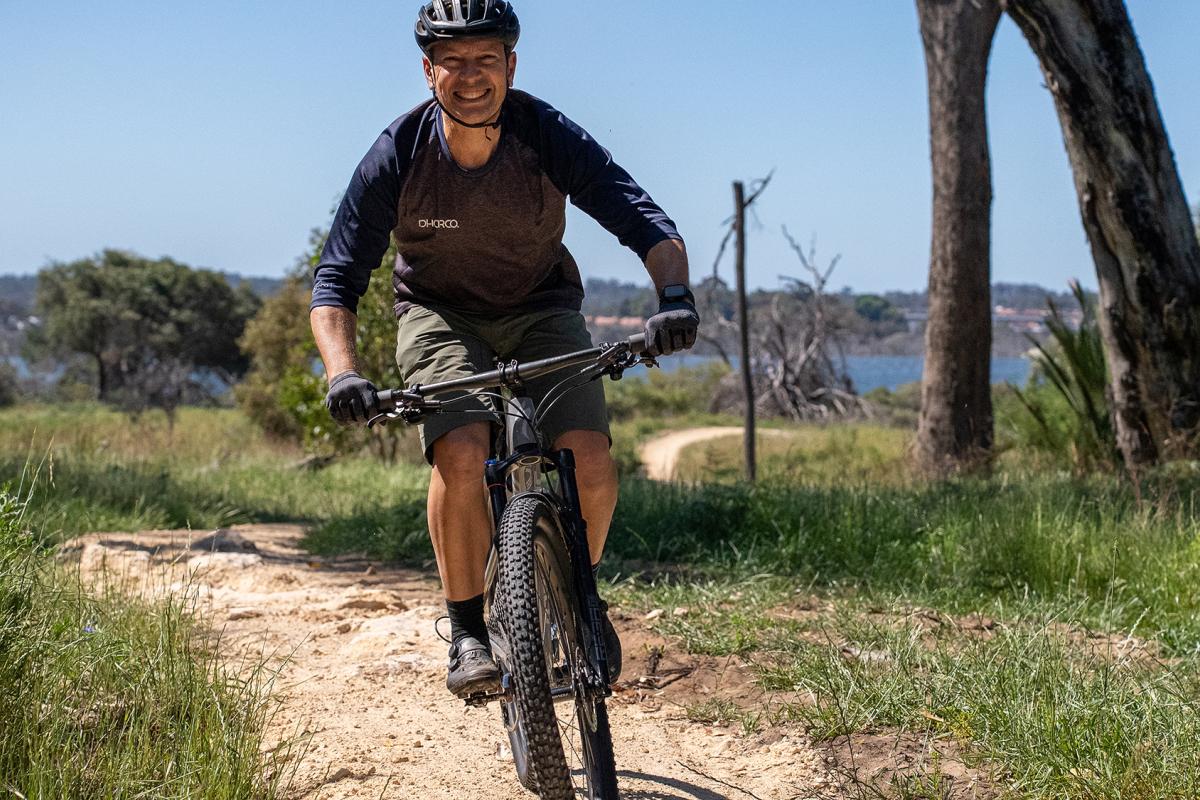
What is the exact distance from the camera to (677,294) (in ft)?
11.0

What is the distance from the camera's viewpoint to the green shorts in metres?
3.43

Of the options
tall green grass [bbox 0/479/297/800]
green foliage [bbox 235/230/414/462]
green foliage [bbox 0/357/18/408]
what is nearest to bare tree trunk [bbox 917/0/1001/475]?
green foliage [bbox 235/230/414/462]

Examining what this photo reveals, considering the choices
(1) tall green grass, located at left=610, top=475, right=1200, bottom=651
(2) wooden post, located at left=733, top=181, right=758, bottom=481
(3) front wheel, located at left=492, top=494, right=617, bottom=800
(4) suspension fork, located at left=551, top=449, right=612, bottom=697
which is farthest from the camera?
(2) wooden post, located at left=733, top=181, right=758, bottom=481

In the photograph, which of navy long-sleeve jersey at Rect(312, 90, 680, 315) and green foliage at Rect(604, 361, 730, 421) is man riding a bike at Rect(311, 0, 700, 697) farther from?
green foliage at Rect(604, 361, 730, 421)

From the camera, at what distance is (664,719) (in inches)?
170

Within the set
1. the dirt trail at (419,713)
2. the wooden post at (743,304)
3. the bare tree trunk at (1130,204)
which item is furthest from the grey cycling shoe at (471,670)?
the wooden post at (743,304)

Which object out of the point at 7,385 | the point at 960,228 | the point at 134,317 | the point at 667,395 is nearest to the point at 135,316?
the point at 134,317

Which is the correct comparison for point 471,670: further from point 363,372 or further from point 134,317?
point 134,317

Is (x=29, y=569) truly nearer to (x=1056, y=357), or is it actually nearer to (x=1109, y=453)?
(x=1109, y=453)

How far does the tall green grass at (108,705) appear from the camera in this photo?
123 inches

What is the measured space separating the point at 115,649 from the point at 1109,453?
784 centimetres

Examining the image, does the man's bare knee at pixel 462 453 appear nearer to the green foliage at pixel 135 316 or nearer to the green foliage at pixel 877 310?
the green foliage at pixel 135 316

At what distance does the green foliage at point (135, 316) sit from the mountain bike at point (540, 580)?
47603mm

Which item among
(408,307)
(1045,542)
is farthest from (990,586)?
(408,307)
